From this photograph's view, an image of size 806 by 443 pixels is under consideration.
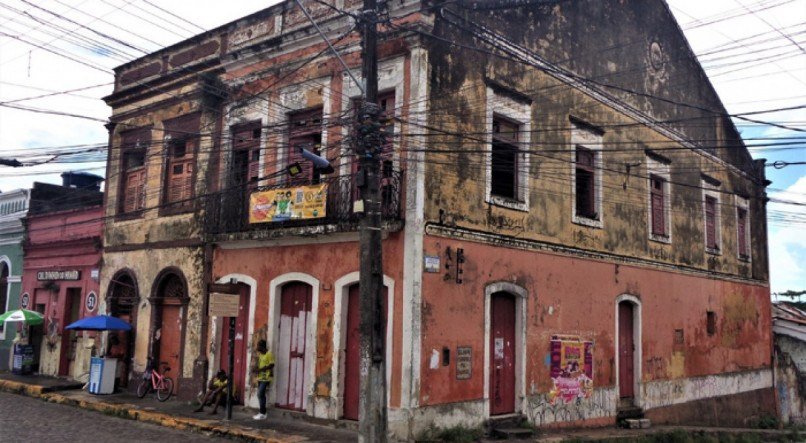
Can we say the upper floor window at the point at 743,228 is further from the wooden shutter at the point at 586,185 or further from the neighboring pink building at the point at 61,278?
the neighboring pink building at the point at 61,278

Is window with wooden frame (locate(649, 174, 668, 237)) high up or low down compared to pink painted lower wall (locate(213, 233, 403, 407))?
up

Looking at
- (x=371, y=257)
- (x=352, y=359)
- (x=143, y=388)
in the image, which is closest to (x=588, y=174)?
(x=352, y=359)

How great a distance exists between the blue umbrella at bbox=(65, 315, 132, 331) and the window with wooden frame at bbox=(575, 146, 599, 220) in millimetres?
11404

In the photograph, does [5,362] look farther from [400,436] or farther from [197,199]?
[400,436]

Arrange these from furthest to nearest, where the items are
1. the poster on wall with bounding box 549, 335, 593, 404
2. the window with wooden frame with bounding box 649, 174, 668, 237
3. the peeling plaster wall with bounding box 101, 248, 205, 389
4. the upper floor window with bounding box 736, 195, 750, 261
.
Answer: the upper floor window with bounding box 736, 195, 750, 261, the window with wooden frame with bounding box 649, 174, 668, 237, the peeling plaster wall with bounding box 101, 248, 205, 389, the poster on wall with bounding box 549, 335, 593, 404

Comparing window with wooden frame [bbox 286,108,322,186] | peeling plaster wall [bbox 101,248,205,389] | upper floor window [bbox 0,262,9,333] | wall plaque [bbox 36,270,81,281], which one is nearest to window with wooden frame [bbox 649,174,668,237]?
window with wooden frame [bbox 286,108,322,186]

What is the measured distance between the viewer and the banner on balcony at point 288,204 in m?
12.3

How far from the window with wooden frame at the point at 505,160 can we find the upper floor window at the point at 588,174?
2242 millimetres

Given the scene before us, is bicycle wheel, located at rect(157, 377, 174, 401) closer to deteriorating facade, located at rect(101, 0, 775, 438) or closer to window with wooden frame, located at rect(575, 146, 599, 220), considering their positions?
deteriorating facade, located at rect(101, 0, 775, 438)

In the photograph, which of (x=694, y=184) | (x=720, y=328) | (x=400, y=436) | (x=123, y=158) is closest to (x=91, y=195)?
(x=123, y=158)

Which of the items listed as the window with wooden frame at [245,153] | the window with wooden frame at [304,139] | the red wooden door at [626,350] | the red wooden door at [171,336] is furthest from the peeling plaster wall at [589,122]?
the red wooden door at [171,336]

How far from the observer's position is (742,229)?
75.5 ft

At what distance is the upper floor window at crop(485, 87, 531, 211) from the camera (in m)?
12.9

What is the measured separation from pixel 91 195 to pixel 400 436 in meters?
16.7
